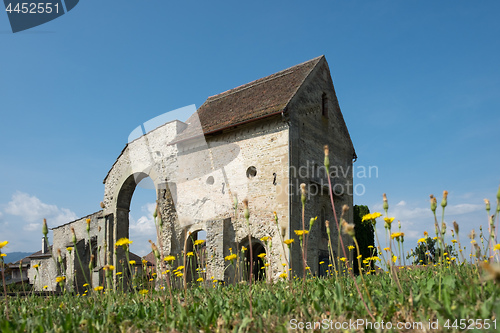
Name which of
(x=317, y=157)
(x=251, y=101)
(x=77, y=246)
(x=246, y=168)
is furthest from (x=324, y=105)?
(x=77, y=246)

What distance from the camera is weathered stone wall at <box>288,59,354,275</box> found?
50.8 feet

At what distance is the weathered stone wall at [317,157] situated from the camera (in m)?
15.5

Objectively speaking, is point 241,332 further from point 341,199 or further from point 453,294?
point 341,199

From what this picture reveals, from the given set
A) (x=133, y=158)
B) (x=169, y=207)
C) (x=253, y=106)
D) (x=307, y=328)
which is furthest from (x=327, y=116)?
(x=307, y=328)

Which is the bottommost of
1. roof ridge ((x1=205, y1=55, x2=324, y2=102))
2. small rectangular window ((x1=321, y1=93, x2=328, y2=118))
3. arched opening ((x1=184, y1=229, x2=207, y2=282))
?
arched opening ((x1=184, y1=229, x2=207, y2=282))

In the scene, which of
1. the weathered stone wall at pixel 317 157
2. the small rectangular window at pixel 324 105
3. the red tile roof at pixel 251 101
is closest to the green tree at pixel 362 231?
the weathered stone wall at pixel 317 157

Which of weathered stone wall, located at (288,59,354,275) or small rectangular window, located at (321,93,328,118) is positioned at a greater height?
small rectangular window, located at (321,93,328,118)

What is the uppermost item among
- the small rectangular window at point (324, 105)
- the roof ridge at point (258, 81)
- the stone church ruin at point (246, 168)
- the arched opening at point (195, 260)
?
the roof ridge at point (258, 81)

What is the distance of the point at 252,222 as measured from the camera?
52.3 ft

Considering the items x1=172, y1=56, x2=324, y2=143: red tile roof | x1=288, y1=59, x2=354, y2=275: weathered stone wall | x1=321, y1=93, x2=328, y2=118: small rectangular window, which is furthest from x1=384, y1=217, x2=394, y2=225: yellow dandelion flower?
x1=321, y1=93, x2=328, y2=118: small rectangular window

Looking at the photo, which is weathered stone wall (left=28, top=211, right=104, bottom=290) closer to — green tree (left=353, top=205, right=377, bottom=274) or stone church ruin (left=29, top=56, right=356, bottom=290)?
stone church ruin (left=29, top=56, right=356, bottom=290)

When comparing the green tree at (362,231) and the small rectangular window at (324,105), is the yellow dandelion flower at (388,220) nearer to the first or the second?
the small rectangular window at (324,105)

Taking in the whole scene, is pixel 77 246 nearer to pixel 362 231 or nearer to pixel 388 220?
pixel 362 231

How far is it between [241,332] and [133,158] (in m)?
19.1
